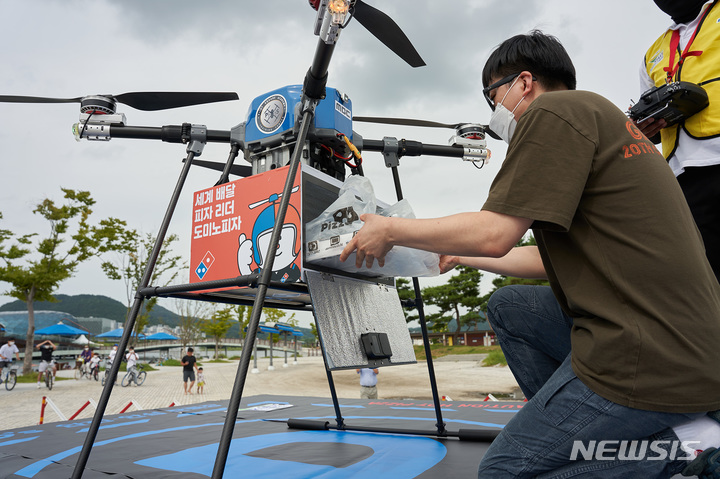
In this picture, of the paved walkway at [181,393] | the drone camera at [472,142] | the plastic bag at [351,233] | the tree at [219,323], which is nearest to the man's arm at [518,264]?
the plastic bag at [351,233]

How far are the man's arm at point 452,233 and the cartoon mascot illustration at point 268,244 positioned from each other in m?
0.60

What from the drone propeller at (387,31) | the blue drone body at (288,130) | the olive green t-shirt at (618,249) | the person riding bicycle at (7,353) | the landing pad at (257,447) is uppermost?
the drone propeller at (387,31)

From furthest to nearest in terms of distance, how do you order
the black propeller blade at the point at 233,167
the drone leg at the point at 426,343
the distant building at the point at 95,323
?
the distant building at the point at 95,323 → the black propeller blade at the point at 233,167 → the drone leg at the point at 426,343

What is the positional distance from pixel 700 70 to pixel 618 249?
4.55 ft

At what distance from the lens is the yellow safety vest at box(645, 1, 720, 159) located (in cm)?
181

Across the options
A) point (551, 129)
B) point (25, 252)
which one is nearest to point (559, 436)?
point (551, 129)

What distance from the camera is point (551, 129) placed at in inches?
46.6

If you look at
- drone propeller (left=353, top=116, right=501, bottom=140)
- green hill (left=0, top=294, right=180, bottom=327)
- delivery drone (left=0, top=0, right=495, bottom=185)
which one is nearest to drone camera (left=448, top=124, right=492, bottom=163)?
drone propeller (left=353, top=116, right=501, bottom=140)

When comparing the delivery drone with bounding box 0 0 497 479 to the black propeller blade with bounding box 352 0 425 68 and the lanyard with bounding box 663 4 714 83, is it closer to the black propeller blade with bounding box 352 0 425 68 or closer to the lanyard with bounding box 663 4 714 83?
the black propeller blade with bounding box 352 0 425 68

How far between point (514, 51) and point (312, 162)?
1.21m

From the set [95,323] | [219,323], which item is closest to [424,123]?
[219,323]

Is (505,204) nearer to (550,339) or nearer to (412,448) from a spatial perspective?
(550,339)

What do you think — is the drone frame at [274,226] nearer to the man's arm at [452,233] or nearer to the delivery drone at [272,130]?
the delivery drone at [272,130]

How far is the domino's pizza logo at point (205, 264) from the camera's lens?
2329mm
